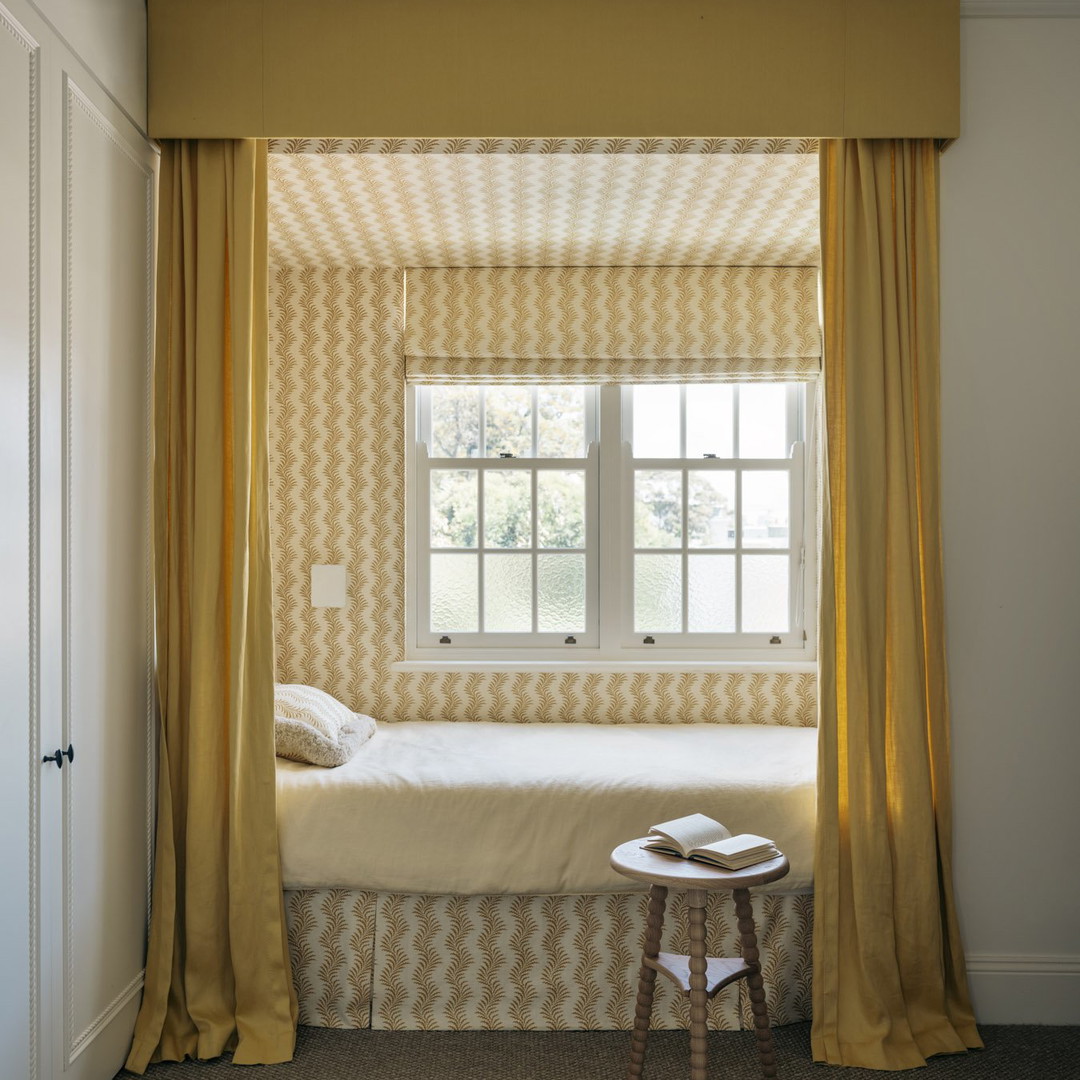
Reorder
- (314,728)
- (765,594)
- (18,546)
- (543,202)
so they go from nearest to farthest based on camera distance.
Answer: (18,546) < (314,728) < (543,202) < (765,594)

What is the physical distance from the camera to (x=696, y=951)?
7.47ft

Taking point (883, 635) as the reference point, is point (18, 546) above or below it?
above

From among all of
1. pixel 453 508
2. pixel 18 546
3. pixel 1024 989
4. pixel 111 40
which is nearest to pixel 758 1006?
pixel 1024 989

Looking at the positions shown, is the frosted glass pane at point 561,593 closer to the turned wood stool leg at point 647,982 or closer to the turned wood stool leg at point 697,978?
the turned wood stool leg at point 647,982

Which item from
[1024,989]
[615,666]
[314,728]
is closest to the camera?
[1024,989]

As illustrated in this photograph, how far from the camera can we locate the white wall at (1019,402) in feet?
9.06

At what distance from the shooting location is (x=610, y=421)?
4012mm

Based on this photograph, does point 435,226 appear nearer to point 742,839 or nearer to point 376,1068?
point 742,839

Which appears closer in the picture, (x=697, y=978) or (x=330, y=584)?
(x=697, y=978)

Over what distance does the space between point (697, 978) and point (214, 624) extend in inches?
60.5

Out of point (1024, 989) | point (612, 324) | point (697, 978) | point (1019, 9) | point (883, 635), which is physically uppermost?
point (1019, 9)

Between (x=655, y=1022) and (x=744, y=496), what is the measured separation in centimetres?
204

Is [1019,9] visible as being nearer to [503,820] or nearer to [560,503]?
[560,503]

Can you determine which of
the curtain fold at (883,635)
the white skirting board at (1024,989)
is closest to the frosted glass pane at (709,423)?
the curtain fold at (883,635)
